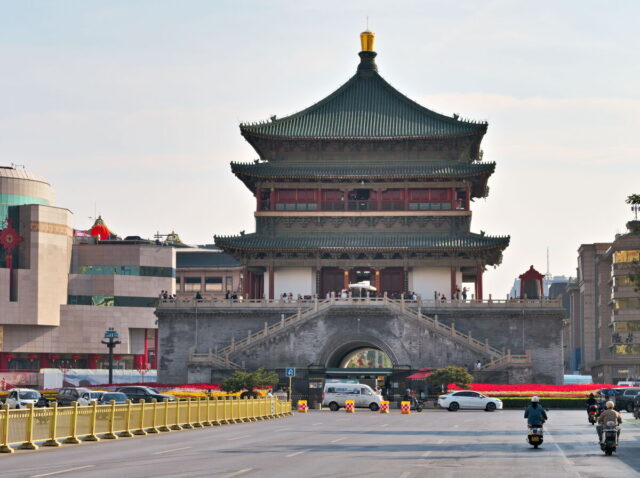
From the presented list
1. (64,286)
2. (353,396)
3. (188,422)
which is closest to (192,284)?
(64,286)

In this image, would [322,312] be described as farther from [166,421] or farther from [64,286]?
[64,286]

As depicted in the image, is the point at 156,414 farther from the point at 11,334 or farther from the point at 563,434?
the point at 11,334

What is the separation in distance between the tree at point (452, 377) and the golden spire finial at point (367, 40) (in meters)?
33.8

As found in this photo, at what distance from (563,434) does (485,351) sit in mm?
38304

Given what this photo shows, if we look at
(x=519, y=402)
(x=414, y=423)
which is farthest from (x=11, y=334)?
(x=414, y=423)

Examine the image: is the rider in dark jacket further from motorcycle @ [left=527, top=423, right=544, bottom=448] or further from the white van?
the white van

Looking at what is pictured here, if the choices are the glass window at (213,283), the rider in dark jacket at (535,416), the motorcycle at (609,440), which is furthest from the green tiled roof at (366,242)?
the glass window at (213,283)

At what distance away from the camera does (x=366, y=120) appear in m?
94.8

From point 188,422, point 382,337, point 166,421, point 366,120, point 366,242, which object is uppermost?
point 366,120

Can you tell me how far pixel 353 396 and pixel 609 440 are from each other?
40.4 metres

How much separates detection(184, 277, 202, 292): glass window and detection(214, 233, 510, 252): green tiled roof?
94925 mm

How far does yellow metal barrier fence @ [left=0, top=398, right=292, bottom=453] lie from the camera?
107 feet

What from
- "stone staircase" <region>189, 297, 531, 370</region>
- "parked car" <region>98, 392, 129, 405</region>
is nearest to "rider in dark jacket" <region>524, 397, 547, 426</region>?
"parked car" <region>98, 392, 129, 405</region>

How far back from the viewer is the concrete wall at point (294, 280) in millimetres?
92312
